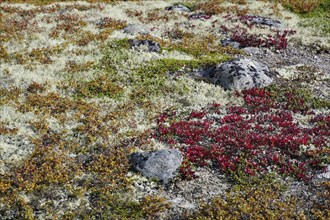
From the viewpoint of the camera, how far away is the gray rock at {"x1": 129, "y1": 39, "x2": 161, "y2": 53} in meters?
23.3

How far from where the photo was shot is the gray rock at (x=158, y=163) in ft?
41.9

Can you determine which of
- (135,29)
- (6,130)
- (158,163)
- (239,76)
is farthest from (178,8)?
(158,163)

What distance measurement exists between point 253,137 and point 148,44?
1109 cm

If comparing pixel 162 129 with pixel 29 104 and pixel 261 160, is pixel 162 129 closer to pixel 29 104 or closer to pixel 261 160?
pixel 261 160

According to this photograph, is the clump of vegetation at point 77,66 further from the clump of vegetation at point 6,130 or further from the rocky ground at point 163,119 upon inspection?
the clump of vegetation at point 6,130

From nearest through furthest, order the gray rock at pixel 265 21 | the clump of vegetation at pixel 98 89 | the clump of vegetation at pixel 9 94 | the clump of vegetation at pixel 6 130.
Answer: the clump of vegetation at pixel 6 130, the clump of vegetation at pixel 9 94, the clump of vegetation at pixel 98 89, the gray rock at pixel 265 21

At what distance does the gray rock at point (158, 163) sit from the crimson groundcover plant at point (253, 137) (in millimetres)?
384

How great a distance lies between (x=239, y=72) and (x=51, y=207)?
462 inches

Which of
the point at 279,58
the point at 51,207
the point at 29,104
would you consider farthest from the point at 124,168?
the point at 279,58

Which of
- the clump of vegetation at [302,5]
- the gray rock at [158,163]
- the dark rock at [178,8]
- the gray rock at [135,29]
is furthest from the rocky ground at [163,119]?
the dark rock at [178,8]

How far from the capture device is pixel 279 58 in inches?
946

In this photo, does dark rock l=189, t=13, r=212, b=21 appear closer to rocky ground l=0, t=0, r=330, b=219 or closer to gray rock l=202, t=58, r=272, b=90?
rocky ground l=0, t=0, r=330, b=219

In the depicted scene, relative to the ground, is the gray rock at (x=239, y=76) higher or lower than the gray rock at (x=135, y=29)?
higher

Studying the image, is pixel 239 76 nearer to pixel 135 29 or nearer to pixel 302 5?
pixel 135 29
